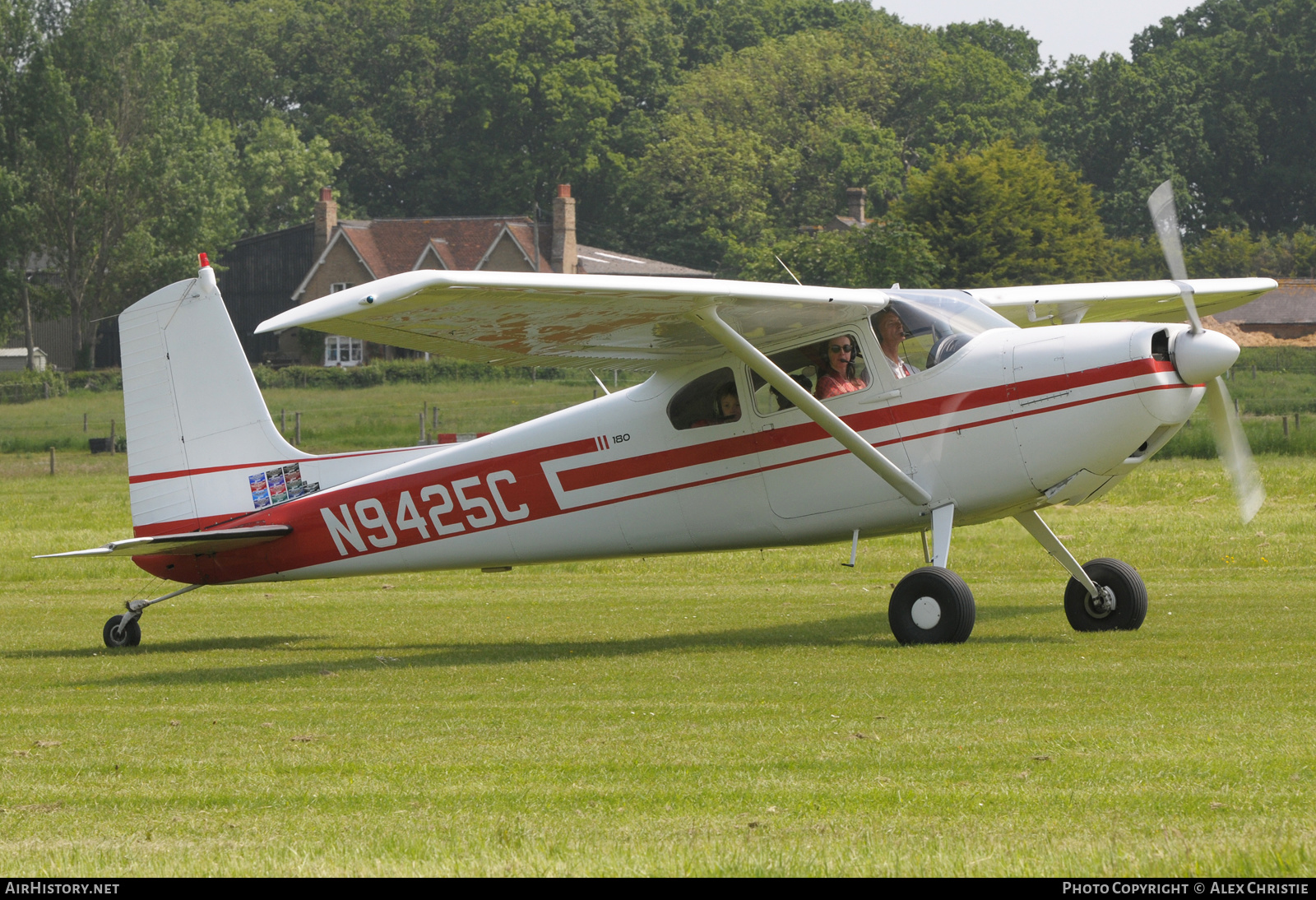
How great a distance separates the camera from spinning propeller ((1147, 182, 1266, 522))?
10719 mm

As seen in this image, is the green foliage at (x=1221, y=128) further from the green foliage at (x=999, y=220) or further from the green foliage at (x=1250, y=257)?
the green foliage at (x=999, y=220)

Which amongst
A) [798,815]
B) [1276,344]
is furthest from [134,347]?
[1276,344]

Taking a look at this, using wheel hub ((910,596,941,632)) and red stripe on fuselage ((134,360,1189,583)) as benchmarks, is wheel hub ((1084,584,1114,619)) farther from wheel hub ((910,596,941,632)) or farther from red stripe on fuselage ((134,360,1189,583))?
red stripe on fuselage ((134,360,1189,583))

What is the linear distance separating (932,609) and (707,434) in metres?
2.45

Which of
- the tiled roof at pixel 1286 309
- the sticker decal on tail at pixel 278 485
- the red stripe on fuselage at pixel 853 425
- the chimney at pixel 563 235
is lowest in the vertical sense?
the sticker decal on tail at pixel 278 485

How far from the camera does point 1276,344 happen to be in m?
74.0

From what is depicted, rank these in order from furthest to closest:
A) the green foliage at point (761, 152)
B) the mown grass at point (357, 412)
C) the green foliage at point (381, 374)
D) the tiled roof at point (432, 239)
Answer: the green foliage at point (761, 152)
the tiled roof at point (432, 239)
the green foliage at point (381, 374)
the mown grass at point (357, 412)

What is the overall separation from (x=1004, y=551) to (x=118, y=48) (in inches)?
2791

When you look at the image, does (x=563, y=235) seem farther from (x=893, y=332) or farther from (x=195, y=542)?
(x=893, y=332)

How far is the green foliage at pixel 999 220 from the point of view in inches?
2486

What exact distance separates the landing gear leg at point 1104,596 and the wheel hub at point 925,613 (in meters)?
1.42

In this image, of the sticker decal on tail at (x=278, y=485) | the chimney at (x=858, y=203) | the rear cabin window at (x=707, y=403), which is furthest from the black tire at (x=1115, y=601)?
the chimney at (x=858, y=203)

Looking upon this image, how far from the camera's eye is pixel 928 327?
1171 centimetres

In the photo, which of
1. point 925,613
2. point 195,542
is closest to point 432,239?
point 195,542
